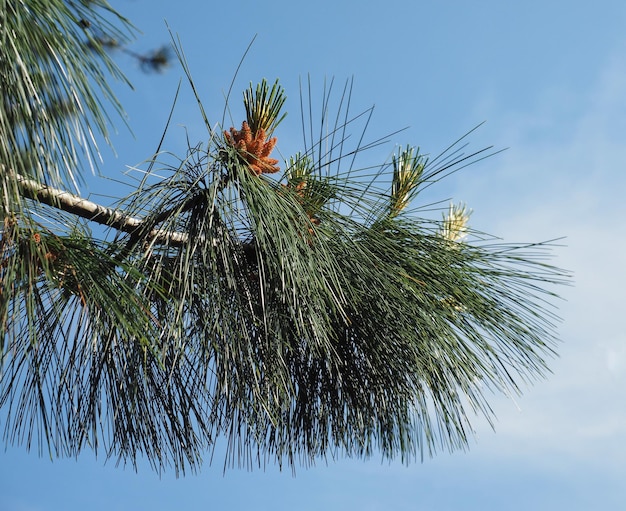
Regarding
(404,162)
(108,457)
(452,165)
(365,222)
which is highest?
(404,162)

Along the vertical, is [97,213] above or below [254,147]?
below

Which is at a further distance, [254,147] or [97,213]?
[254,147]

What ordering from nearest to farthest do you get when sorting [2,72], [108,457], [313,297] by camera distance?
[2,72]
[313,297]
[108,457]

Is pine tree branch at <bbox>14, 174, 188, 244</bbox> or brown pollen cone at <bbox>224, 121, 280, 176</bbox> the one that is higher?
brown pollen cone at <bbox>224, 121, 280, 176</bbox>

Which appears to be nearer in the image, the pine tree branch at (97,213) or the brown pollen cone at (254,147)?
the pine tree branch at (97,213)

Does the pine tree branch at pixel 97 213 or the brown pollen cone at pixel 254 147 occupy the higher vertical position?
the brown pollen cone at pixel 254 147

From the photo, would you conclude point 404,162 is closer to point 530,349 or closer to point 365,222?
point 365,222

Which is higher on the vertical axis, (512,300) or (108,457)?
(512,300)

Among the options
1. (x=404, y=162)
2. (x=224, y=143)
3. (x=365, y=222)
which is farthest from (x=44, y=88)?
(x=404, y=162)

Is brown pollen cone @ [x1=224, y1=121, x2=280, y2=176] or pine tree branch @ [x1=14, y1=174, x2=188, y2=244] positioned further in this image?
brown pollen cone @ [x1=224, y1=121, x2=280, y2=176]

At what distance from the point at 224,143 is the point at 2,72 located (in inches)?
19.1

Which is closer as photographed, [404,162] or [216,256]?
[216,256]

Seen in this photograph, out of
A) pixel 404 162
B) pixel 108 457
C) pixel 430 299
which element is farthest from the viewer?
pixel 404 162

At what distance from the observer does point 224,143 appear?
55.4 inches
